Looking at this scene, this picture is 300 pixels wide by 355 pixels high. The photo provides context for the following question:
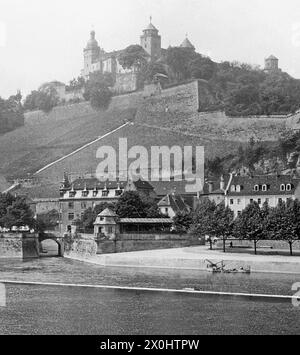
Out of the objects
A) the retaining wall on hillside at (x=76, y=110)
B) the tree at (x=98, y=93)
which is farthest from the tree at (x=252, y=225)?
the tree at (x=98, y=93)

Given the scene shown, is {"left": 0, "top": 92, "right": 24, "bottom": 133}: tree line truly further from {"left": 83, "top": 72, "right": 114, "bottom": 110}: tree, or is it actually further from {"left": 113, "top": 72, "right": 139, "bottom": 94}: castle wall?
{"left": 113, "top": 72, "right": 139, "bottom": 94}: castle wall

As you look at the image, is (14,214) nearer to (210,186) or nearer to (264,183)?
(210,186)

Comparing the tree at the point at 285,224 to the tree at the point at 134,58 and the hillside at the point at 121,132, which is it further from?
the tree at the point at 134,58

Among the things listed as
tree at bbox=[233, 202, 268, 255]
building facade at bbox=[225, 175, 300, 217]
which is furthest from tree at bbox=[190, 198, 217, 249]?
building facade at bbox=[225, 175, 300, 217]

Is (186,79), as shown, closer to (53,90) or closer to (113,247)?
(53,90)

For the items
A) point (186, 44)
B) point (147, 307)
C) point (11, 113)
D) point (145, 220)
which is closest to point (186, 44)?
point (186, 44)
